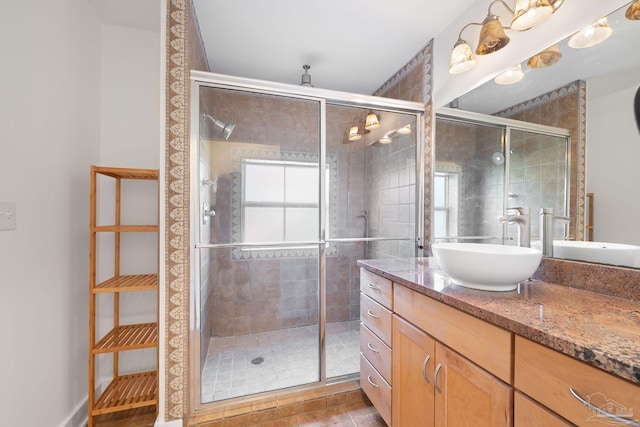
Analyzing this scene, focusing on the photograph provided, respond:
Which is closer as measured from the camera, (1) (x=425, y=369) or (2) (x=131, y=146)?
(1) (x=425, y=369)

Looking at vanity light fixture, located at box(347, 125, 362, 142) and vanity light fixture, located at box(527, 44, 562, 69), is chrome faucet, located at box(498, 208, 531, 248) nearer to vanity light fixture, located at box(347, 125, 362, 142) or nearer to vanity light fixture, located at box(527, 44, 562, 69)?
vanity light fixture, located at box(527, 44, 562, 69)

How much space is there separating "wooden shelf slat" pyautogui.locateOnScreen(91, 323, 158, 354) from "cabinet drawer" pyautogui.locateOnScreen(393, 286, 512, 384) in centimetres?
140

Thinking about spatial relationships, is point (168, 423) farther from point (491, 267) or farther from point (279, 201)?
point (491, 267)

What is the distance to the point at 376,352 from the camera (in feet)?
4.76

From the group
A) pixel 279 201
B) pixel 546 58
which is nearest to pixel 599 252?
pixel 546 58

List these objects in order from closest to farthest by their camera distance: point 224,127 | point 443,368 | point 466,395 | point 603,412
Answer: point 603,412, point 466,395, point 443,368, point 224,127

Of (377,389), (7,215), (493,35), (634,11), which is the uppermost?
(493,35)

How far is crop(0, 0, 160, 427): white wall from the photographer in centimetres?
106

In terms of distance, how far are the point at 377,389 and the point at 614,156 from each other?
1505mm

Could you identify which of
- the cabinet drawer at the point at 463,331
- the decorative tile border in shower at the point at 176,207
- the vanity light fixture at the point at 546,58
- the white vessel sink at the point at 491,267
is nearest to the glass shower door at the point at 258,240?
the decorative tile border in shower at the point at 176,207

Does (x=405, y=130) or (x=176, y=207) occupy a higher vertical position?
(x=405, y=130)

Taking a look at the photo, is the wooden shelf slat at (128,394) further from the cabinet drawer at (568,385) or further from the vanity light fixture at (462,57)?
the vanity light fixture at (462,57)

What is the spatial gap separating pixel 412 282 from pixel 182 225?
123cm

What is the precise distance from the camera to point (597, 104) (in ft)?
3.44
